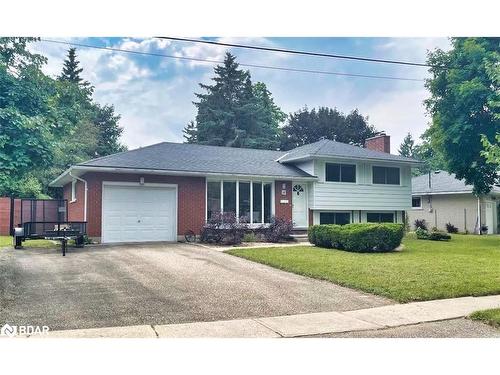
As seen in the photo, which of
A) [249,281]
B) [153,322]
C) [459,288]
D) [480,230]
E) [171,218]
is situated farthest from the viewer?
[480,230]

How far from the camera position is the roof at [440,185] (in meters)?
21.3

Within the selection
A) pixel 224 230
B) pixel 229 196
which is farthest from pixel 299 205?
pixel 224 230

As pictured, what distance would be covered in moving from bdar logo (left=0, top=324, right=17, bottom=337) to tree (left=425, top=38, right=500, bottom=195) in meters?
9.85

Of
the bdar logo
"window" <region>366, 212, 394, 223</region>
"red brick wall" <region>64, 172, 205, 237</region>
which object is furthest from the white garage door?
the bdar logo

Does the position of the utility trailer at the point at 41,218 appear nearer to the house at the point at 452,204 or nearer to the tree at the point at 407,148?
the tree at the point at 407,148

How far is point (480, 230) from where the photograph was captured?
67.3 ft

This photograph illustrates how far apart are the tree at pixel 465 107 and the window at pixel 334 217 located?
12.6 feet

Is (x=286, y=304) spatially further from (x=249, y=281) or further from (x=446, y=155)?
(x=446, y=155)

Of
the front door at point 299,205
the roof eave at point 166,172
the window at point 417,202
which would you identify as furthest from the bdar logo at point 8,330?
the window at point 417,202

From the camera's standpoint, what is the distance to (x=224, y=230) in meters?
13.0

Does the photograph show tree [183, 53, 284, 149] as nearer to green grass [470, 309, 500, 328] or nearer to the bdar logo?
green grass [470, 309, 500, 328]
